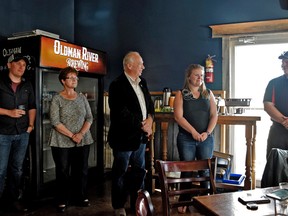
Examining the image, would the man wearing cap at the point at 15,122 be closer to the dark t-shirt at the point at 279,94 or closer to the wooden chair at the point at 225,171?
the wooden chair at the point at 225,171

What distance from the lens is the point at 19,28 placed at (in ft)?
12.5

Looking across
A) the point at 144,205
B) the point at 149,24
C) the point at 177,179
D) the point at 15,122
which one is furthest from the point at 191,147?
the point at 149,24

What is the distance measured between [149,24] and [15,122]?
229 cm

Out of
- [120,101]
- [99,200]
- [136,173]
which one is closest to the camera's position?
[120,101]

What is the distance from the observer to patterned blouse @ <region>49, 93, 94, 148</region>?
301cm

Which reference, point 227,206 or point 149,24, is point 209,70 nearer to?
point 149,24

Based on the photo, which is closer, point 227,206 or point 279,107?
point 227,206

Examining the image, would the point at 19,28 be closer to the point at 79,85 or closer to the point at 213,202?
the point at 79,85

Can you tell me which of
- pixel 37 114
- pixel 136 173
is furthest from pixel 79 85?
pixel 136 173

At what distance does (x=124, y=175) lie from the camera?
306cm

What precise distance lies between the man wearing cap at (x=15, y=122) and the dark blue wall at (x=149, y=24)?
3.05ft

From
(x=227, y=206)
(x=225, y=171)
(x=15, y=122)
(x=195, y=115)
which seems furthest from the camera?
(x=225, y=171)

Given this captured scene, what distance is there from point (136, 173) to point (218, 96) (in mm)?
1570

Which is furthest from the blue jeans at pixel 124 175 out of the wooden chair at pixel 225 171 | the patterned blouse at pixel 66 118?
the wooden chair at pixel 225 171
